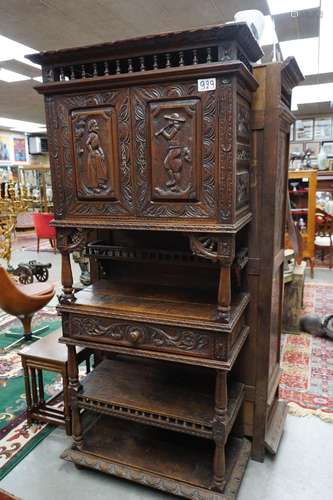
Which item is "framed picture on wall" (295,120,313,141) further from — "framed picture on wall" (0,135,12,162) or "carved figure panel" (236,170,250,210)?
"carved figure panel" (236,170,250,210)

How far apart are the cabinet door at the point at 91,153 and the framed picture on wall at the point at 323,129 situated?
9915 millimetres

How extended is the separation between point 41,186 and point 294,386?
9.44m

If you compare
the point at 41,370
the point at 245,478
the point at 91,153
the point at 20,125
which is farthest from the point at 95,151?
the point at 20,125

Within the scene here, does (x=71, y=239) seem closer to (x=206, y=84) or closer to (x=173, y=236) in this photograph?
(x=173, y=236)

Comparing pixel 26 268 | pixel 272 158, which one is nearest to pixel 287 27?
pixel 272 158

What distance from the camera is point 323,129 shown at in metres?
10.1

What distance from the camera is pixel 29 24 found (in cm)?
406

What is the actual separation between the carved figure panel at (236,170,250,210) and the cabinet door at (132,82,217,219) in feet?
0.49

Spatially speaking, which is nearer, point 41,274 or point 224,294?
point 224,294

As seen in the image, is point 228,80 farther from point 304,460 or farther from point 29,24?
point 29,24

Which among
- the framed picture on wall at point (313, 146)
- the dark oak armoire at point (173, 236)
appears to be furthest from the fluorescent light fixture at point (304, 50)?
the framed picture on wall at point (313, 146)

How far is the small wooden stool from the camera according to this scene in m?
2.21

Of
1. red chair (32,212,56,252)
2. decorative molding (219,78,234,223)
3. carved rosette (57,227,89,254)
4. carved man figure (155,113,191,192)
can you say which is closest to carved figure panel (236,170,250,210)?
decorative molding (219,78,234,223)

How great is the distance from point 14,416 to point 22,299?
3.17ft
